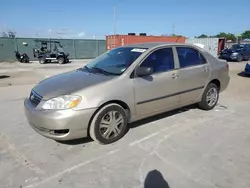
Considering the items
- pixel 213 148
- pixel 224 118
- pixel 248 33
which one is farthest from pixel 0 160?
pixel 248 33

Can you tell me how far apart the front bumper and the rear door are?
6.63 ft

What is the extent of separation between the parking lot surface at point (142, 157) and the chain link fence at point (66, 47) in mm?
19303

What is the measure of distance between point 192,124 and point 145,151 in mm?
1452

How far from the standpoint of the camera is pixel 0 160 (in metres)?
3.15

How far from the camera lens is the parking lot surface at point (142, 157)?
2707 millimetres

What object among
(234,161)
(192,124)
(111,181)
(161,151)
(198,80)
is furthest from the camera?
(198,80)

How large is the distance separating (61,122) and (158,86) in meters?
1.76

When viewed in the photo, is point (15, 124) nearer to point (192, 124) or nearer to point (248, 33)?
point (192, 124)

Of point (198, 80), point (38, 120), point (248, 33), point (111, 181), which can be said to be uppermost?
point (248, 33)

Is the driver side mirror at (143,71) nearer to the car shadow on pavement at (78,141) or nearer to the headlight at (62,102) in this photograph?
the headlight at (62,102)

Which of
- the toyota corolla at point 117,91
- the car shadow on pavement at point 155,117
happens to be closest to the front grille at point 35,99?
the toyota corolla at point 117,91

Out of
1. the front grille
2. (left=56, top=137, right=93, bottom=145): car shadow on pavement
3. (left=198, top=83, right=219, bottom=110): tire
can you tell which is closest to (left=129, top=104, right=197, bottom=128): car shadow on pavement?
(left=198, top=83, right=219, bottom=110): tire

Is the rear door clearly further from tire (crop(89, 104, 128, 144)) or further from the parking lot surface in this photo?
tire (crop(89, 104, 128, 144))

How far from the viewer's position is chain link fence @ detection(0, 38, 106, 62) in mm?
21359
